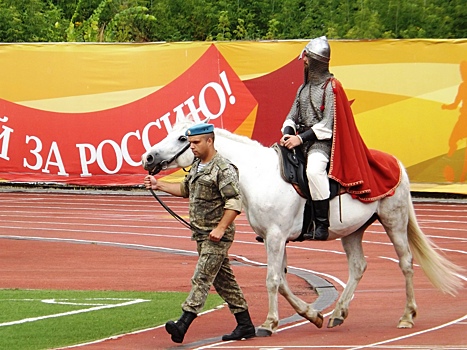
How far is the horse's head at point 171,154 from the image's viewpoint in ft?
34.0

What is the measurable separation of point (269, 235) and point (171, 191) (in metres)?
1.01

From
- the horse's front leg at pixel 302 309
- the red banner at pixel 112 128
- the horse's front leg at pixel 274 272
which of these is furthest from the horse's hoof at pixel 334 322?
the red banner at pixel 112 128

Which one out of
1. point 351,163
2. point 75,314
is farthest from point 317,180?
point 75,314

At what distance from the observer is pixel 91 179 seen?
28.3 m

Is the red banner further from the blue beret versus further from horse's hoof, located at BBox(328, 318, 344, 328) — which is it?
the blue beret

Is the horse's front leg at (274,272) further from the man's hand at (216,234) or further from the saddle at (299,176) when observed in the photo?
the man's hand at (216,234)

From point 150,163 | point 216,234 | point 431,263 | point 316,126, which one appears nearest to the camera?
point 216,234

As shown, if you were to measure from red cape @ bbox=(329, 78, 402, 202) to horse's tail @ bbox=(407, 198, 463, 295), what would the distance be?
547 mm

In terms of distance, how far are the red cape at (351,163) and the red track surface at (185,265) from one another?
1.33 meters

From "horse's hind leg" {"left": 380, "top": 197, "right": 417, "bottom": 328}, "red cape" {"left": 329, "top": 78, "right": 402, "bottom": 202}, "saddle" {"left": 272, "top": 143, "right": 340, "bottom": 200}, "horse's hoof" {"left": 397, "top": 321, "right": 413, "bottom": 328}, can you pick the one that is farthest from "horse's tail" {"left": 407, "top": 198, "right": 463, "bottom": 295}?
"saddle" {"left": 272, "top": 143, "right": 340, "bottom": 200}

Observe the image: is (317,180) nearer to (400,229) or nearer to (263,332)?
(400,229)

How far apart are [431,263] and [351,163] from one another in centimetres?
154

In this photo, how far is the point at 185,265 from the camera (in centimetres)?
1653

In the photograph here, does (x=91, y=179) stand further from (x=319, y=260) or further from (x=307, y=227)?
(x=307, y=227)
